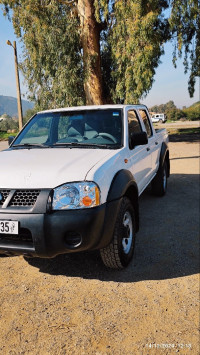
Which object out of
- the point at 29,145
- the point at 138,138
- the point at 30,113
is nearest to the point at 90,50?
the point at 29,145

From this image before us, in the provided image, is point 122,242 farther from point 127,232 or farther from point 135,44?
point 135,44

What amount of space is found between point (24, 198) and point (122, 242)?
1.19 metres

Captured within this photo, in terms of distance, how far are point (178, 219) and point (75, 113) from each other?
239 cm

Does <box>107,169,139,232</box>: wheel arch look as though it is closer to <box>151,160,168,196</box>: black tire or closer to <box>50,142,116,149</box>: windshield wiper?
<box>50,142,116,149</box>: windshield wiper

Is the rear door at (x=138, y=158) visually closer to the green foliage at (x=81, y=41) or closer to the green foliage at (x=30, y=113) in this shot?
the green foliage at (x=81, y=41)

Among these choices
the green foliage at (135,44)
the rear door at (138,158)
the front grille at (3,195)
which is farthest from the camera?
the green foliage at (135,44)

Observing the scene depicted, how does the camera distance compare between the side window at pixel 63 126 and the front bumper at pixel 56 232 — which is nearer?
the front bumper at pixel 56 232

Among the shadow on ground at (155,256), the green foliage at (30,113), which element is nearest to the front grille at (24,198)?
the shadow on ground at (155,256)

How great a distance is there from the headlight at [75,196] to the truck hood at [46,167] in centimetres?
6

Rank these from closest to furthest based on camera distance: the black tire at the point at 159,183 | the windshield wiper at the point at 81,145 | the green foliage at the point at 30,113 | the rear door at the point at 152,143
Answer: the windshield wiper at the point at 81,145
the rear door at the point at 152,143
the black tire at the point at 159,183
the green foliage at the point at 30,113

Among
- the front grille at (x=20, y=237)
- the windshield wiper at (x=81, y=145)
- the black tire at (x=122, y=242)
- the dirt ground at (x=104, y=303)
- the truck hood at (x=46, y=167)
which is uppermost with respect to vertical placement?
the windshield wiper at (x=81, y=145)

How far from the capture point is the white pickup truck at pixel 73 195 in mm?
2475

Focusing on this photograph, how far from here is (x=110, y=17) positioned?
1301 cm

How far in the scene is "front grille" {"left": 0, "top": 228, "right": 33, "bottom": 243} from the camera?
253 cm
